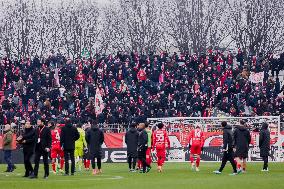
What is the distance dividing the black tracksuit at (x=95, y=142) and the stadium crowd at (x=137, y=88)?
1772cm

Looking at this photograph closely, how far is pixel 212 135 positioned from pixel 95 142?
15.0m

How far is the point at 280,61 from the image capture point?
5678 cm

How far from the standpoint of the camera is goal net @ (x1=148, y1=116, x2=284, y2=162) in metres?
46.2

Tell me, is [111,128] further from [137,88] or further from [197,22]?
Answer: [197,22]

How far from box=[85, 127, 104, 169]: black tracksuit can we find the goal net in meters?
13.6

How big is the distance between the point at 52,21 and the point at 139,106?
33996mm

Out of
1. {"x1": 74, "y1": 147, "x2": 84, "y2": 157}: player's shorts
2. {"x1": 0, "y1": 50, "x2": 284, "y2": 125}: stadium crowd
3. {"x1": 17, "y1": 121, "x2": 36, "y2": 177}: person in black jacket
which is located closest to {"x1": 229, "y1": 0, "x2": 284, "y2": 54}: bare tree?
{"x1": 0, "y1": 50, "x2": 284, "y2": 125}: stadium crowd

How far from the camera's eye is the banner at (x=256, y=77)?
2220 inches

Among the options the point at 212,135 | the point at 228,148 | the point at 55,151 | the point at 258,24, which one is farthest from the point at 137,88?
the point at 228,148

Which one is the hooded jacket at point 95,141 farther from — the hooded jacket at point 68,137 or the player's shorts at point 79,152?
the player's shorts at point 79,152

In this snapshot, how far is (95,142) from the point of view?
33.9 meters

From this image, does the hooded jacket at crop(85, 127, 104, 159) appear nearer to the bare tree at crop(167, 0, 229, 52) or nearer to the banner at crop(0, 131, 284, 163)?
the banner at crop(0, 131, 284, 163)

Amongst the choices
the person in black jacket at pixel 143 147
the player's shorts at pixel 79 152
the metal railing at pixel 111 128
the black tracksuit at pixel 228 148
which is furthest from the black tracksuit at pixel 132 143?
the metal railing at pixel 111 128

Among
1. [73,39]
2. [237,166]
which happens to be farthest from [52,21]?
[237,166]
